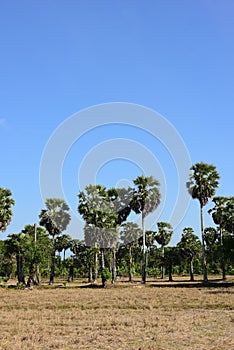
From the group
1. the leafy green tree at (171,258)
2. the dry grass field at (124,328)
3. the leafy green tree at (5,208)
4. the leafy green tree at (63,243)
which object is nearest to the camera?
the dry grass field at (124,328)

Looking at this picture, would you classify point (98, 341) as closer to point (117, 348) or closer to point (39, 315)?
point (117, 348)

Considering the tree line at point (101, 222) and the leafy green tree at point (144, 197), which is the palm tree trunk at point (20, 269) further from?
the leafy green tree at point (144, 197)

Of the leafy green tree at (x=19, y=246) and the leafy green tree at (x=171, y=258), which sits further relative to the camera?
the leafy green tree at (x=171, y=258)

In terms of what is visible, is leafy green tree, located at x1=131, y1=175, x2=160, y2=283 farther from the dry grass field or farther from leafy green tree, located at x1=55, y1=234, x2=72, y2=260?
the dry grass field

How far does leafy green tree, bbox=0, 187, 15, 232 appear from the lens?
50.3 meters

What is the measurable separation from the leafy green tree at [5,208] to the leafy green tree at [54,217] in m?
8.86

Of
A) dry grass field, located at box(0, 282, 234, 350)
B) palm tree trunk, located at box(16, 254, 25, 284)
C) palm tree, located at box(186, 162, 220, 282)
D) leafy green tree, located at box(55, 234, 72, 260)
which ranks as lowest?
dry grass field, located at box(0, 282, 234, 350)

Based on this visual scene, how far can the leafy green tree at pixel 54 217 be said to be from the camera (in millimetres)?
59312

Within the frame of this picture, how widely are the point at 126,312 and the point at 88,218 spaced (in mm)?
31922

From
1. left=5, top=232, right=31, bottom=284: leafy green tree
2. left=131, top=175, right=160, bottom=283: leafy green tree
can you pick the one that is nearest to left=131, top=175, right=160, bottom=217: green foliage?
→ left=131, top=175, right=160, bottom=283: leafy green tree

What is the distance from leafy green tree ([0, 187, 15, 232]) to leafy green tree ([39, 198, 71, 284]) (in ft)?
29.1

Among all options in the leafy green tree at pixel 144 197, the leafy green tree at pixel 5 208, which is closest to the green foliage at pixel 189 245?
the leafy green tree at pixel 144 197

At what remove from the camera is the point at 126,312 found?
73.0 ft

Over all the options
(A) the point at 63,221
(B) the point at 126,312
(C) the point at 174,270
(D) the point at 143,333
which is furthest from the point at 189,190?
(C) the point at 174,270
